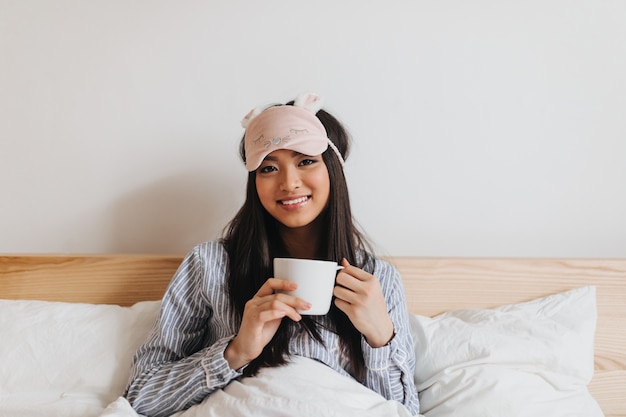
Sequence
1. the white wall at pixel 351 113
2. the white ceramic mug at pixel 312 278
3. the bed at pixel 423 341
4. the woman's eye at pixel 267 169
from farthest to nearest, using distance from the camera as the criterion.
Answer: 1. the white wall at pixel 351 113
2. the woman's eye at pixel 267 169
3. the bed at pixel 423 341
4. the white ceramic mug at pixel 312 278

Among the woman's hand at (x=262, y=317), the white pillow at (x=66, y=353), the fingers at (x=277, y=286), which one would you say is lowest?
the white pillow at (x=66, y=353)

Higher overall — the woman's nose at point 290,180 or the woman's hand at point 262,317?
the woman's nose at point 290,180

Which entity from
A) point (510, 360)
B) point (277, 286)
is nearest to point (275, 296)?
point (277, 286)

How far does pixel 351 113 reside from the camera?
1.40 m

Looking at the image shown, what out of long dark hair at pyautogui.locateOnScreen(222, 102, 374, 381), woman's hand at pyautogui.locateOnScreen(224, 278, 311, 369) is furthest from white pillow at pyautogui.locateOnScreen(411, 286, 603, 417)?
woman's hand at pyautogui.locateOnScreen(224, 278, 311, 369)

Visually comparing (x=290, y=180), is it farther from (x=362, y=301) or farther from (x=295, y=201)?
(x=362, y=301)

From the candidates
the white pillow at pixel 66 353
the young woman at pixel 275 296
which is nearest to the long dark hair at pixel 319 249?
the young woman at pixel 275 296

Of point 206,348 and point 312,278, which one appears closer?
point 312,278

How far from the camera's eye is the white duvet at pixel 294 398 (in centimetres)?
90

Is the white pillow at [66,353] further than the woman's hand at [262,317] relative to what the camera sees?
Yes

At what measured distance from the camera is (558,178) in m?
1.42

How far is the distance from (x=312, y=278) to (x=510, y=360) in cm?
51

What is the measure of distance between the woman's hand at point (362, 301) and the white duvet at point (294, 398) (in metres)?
0.10

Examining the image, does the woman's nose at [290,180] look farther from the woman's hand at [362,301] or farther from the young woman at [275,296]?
the woman's hand at [362,301]
